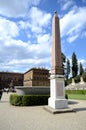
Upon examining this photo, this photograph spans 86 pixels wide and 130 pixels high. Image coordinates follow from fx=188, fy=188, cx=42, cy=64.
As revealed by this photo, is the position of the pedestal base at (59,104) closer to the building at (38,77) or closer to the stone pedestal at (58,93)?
the stone pedestal at (58,93)

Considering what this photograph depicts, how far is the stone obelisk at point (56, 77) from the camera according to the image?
13.0 meters

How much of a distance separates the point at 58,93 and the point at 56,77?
1.13 metres

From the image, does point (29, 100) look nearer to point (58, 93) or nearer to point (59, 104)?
point (58, 93)

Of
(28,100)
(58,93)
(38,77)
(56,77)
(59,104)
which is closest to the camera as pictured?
(59,104)

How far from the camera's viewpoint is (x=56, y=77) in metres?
13.4

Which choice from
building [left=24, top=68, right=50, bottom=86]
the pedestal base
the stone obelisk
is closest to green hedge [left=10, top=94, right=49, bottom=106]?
the stone obelisk

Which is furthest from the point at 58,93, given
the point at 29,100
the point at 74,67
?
the point at 74,67

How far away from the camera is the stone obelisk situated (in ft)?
42.7

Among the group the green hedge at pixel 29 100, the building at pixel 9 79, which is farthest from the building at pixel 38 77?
the green hedge at pixel 29 100

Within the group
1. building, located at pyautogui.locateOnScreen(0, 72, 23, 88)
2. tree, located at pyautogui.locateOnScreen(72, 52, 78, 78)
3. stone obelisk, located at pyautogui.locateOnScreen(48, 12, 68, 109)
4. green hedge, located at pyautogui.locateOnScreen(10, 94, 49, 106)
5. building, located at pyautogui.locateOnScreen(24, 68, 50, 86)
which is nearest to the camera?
stone obelisk, located at pyautogui.locateOnScreen(48, 12, 68, 109)

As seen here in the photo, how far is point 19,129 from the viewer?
743 centimetres

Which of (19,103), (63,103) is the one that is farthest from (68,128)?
(19,103)

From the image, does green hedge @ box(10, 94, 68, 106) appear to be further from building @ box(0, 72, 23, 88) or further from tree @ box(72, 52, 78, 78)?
building @ box(0, 72, 23, 88)

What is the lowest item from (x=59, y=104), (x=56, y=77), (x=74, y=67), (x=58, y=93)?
(x=59, y=104)
